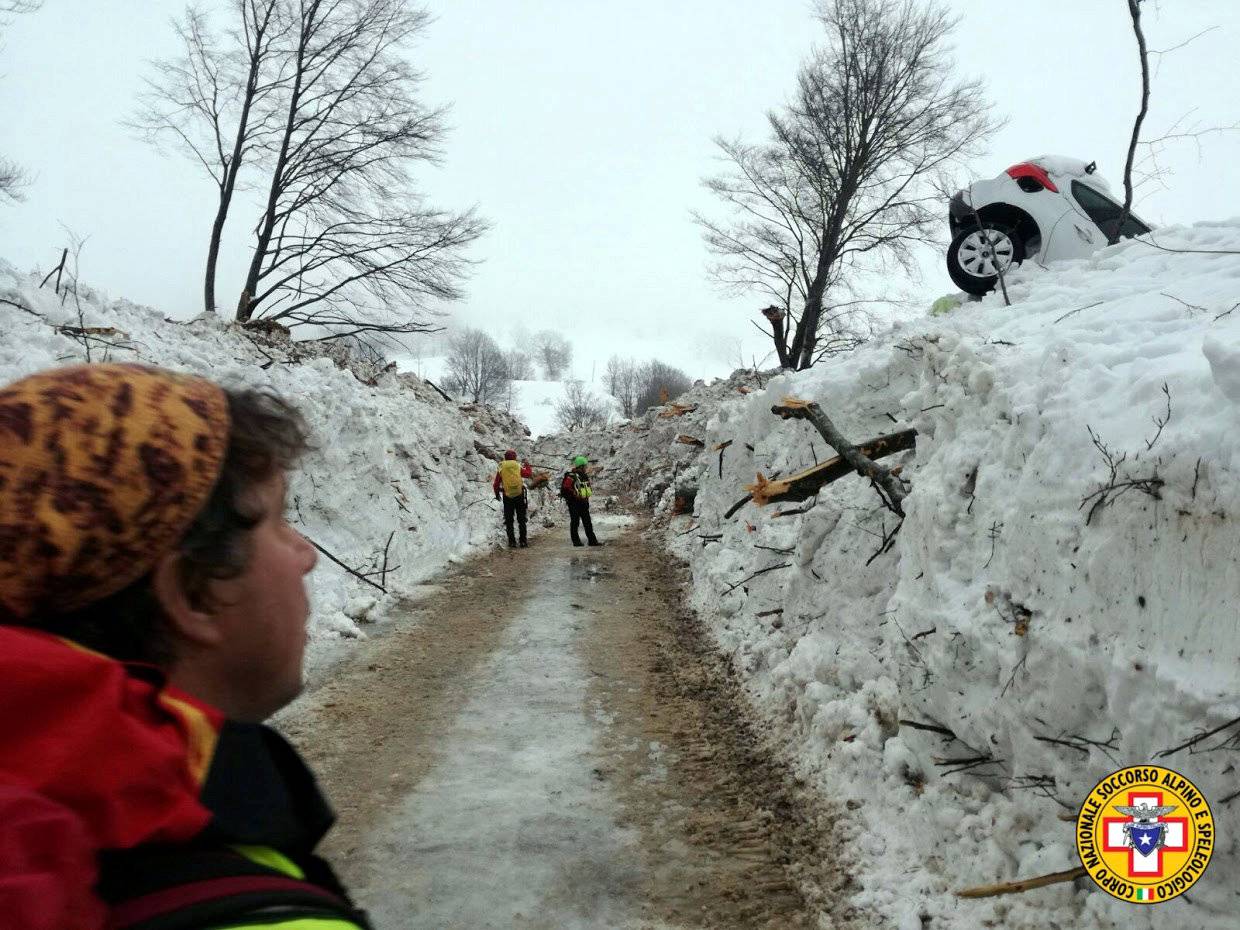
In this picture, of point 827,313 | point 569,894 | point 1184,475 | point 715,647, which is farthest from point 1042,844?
point 827,313

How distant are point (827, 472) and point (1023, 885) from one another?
4040mm

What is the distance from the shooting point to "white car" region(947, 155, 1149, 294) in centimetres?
888

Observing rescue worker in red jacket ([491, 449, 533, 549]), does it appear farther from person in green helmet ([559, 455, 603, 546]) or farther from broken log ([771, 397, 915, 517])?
broken log ([771, 397, 915, 517])

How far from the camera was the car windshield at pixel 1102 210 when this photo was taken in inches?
353

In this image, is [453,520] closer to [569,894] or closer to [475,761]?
[475,761]

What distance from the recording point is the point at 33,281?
362 inches

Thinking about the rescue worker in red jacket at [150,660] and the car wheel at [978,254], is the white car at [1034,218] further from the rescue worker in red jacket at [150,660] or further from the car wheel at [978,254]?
the rescue worker in red jacket at [150,660]

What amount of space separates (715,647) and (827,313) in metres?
12.7

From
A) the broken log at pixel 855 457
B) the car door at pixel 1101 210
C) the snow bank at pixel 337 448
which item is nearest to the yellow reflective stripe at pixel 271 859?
the broken log at pixel 855 457

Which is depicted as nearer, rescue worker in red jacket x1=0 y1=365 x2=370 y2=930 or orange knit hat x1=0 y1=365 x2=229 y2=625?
→ rescue worker in red jacket x1=0 y1=365 x2=370 y2=930

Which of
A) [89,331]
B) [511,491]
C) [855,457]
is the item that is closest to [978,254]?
[855,457]

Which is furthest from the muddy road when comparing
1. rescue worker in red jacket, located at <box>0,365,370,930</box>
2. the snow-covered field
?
rescue worker in red jacket, located at <box>0,365,370,930</box>

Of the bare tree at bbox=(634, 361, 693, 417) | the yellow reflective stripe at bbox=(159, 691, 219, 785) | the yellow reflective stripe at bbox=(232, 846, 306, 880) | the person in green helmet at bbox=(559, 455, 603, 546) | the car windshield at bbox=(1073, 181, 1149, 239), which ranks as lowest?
the person in green helmet at bbox=(559, 455, 603, 546)

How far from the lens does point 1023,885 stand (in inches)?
121
